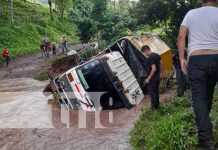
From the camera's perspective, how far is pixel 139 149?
6344mm

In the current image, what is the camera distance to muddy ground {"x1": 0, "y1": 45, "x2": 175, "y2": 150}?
7992 millimetres

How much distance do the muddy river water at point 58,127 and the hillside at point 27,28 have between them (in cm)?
1542

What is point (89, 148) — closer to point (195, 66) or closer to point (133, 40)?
point (195, 66)

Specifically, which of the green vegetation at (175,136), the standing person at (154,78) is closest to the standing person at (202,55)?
the green vegetation at (175,136)

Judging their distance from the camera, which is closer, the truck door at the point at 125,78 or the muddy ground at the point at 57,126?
the muddy ground at the point at 57,126

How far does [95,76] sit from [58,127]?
81.7 inches

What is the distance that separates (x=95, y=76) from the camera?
11211 mm

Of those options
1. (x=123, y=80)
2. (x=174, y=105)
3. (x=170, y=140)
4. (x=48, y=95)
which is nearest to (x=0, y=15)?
(x=48, y=95)

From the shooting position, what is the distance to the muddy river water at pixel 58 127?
26.2 feet

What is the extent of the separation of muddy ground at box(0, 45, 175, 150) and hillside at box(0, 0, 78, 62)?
1490 cm

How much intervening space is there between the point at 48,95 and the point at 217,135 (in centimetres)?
1011

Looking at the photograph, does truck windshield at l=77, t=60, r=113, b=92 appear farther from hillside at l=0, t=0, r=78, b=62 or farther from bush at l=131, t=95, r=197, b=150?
hillside at l=0, t=0, r=78, b=62

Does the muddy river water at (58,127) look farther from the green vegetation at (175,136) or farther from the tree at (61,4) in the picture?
the tree at (61,4)

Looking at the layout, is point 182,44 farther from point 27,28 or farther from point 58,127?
point 27,28
